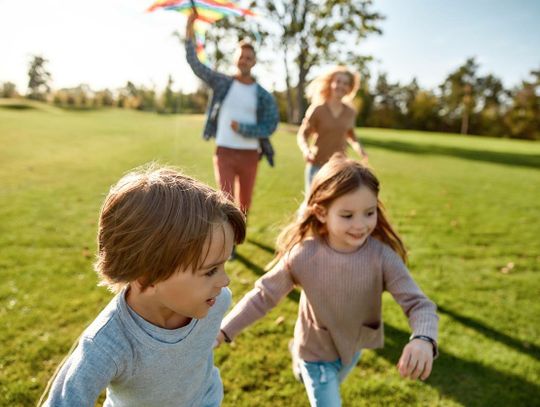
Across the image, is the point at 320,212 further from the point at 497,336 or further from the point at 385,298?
the point at 497,336

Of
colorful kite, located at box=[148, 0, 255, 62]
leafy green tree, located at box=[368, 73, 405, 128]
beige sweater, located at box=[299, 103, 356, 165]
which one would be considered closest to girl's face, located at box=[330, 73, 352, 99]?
beige sweater, located at box=[299, 103, 356, 165]

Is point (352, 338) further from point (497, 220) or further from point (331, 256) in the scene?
point (497, 220)

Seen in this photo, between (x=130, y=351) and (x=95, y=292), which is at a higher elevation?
(x=130, y=351)

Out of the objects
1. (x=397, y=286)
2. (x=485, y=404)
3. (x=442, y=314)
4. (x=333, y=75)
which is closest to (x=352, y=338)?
(x=397, y=286)

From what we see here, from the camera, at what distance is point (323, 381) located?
214cm

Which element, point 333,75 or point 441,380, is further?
point 333,75

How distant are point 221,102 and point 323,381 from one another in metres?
3.31

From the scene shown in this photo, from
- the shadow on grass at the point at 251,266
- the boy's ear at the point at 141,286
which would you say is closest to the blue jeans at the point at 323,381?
the boy's ear at the point at 141,286

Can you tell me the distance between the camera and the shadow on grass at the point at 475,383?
2.88 metres

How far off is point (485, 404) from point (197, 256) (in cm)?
260

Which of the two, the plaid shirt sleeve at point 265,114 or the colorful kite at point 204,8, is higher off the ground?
the colorful kite at point 204,8

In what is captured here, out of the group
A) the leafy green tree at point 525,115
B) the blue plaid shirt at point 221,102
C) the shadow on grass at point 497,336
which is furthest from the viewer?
the leafy green tree at point 525,115

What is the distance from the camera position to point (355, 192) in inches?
83.4

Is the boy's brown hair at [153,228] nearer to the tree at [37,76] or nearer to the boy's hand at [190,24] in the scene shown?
the boy's hand at [190,24]
